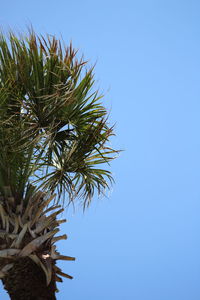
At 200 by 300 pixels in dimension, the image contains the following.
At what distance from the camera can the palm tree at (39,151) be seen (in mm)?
6969

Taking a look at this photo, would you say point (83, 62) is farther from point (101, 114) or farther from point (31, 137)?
point (31, 137)

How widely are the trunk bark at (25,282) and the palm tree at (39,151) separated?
1 centimetres

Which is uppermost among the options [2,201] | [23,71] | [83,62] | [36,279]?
[83,62]

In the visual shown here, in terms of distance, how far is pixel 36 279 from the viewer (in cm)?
698

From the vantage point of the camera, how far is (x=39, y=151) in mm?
8078

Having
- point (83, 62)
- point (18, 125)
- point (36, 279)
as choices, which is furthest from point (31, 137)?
point (36, 279)

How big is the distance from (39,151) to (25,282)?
6.31 ft

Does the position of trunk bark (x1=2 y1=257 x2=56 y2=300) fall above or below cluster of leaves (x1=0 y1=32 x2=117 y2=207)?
below

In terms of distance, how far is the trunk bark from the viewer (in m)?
6.93

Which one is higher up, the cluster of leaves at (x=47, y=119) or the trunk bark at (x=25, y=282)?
the cluster of leaves at (x=47, y=119)

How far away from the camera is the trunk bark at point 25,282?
6926 mm

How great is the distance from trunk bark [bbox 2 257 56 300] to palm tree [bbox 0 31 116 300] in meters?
0.01

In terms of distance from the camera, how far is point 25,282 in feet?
22.8

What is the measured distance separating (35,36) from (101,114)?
142 cm
